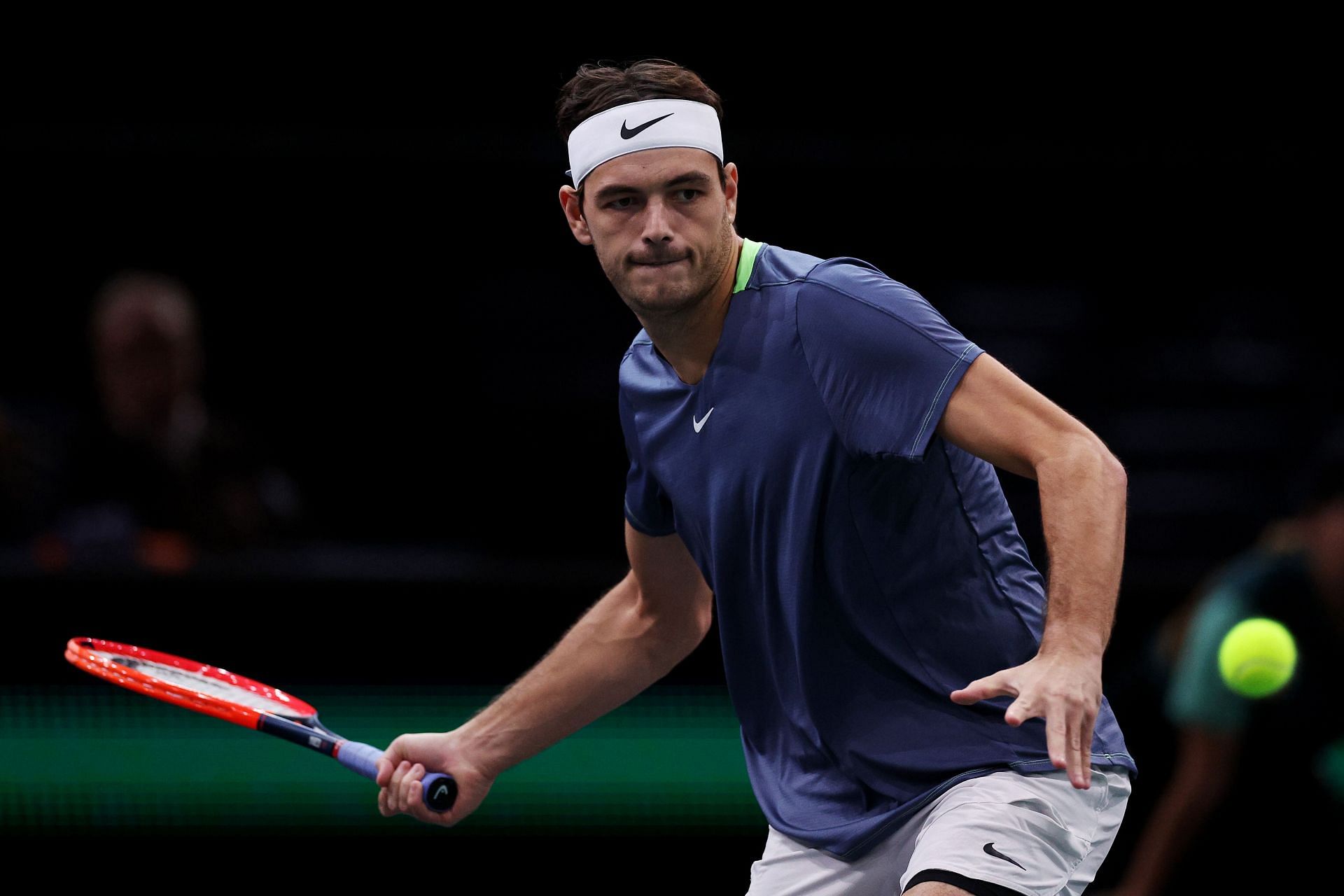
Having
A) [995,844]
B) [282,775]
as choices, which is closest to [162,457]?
[282,775]

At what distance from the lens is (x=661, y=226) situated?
9.84 feet

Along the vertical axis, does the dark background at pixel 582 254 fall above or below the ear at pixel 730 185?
above

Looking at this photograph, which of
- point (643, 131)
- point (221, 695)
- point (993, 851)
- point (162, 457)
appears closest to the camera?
point (993, 851)

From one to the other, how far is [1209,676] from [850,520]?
295 cm

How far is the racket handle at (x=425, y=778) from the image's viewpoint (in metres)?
3.35

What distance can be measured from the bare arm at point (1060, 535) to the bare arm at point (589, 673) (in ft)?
2.97

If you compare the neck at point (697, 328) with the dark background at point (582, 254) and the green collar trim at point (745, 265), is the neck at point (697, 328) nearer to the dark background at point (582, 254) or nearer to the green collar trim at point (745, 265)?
the green collar trim at point (745, 265)

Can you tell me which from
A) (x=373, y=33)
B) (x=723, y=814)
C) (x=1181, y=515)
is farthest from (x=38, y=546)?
(x=1181, y=515)

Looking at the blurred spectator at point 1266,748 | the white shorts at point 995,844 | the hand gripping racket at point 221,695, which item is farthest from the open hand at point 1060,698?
the blurred spectator at point 1266,748

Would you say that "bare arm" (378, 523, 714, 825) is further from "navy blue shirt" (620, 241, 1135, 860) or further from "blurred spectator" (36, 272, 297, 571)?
"blurred spectator" (36, 272, 297, 571)

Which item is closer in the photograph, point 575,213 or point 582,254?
point 575,213

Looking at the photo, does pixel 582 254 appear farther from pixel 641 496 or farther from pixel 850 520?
pixel 850 520

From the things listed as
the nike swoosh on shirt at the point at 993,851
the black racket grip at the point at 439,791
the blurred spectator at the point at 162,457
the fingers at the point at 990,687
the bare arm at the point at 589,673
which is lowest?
the nike swoosh on shirt at the point at 993,851

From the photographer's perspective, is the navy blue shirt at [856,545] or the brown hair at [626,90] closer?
the navy blue shirt at [856,545]
